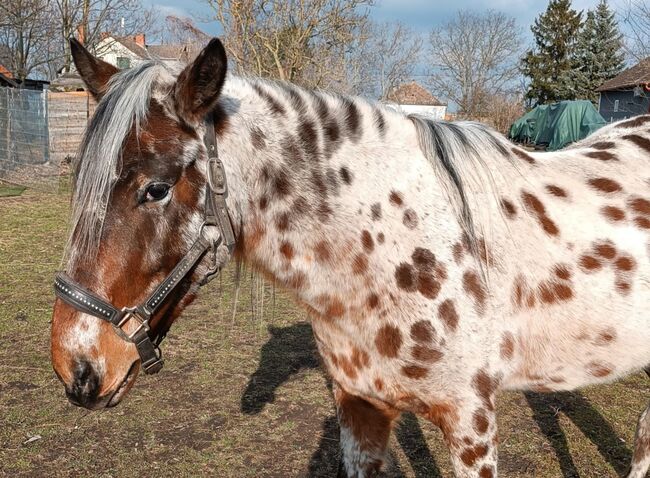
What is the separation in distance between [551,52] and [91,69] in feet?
151

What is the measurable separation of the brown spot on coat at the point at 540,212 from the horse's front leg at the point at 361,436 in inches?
45.0

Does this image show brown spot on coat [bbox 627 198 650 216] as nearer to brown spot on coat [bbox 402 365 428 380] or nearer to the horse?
the horse

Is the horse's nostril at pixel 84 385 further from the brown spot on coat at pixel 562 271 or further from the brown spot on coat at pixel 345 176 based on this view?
the brown spot on coat at pixel 562 271

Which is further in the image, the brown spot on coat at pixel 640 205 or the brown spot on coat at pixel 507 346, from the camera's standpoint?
the brown spot on coat at pixel 640 205

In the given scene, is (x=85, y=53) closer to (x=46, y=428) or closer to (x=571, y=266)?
(x=571, y=266)

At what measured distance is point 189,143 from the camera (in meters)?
1.86

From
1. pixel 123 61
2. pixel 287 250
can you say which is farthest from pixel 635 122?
pixel 123 61

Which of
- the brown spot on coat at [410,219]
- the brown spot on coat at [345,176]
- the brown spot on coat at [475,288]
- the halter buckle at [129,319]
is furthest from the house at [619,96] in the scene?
the halter buckle at [129,319]

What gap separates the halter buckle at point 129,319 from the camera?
178 cm

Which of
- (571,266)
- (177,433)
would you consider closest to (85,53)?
(571,266)

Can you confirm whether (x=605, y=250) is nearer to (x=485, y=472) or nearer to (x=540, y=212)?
(x=540, y=212)

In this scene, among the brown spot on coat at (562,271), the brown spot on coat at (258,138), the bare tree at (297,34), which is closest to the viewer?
the brown spot on coat at (258,138)

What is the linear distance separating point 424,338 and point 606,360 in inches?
41.0

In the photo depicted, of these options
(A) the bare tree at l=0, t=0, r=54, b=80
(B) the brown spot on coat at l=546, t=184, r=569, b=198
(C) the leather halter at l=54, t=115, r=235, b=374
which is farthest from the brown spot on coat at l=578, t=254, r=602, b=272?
(A) the bare tree at l=0, t=0, r=54, b=80
